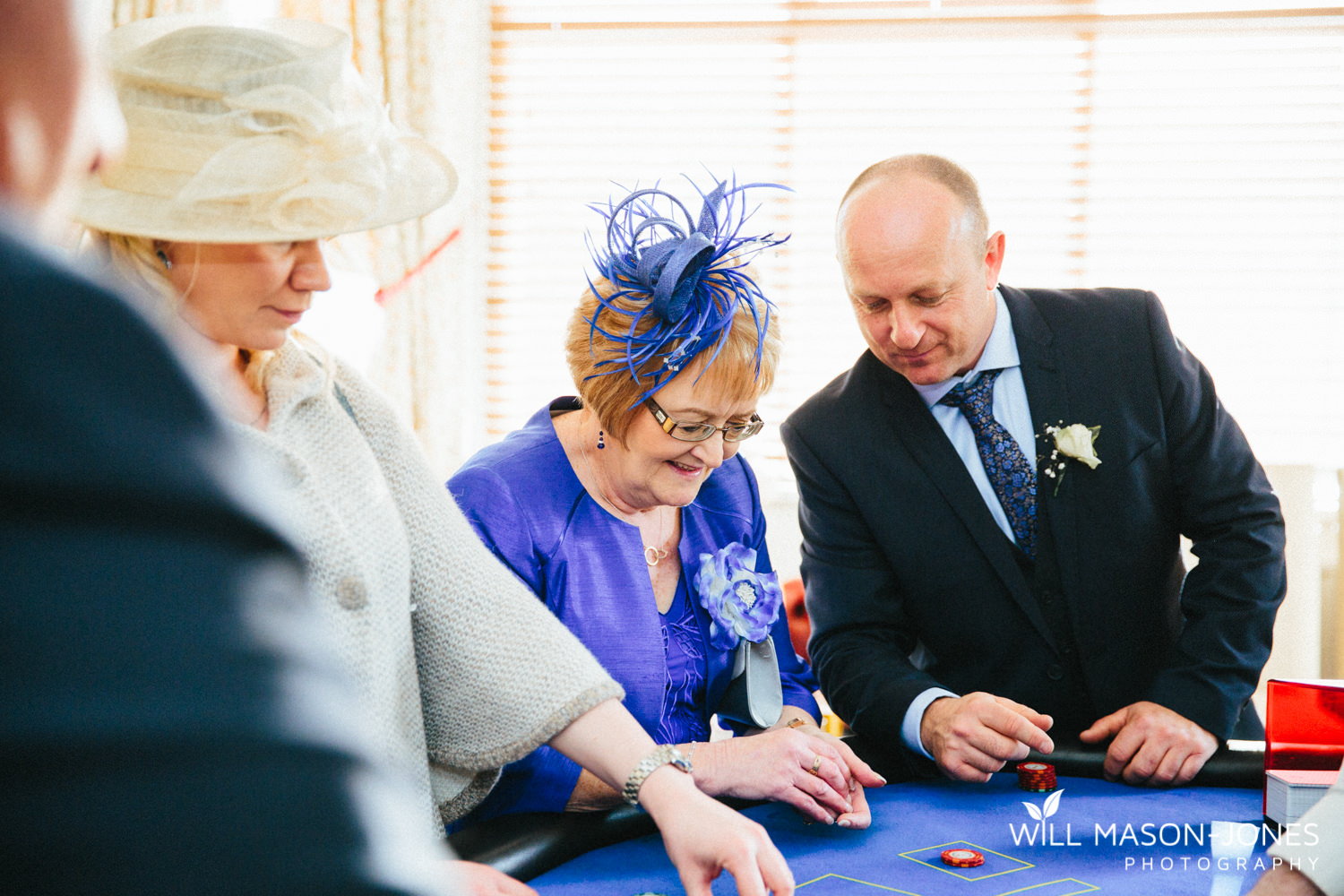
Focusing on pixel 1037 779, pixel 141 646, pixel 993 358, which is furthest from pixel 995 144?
pixel 141 646

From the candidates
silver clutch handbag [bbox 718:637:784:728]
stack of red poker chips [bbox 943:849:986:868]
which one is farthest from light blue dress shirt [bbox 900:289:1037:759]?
stack of red poker chips [bbox 943:849:986:868]

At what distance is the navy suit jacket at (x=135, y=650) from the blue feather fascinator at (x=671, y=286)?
1.46 metres

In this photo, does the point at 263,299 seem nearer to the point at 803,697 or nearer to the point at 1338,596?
the point at 803,697

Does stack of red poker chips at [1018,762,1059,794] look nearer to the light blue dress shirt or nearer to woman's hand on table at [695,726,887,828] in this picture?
woman's hand on table at [695,726,887,828]

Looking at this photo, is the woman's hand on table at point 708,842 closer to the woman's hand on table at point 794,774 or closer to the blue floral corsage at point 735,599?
the woman's hand on table at point 794,774

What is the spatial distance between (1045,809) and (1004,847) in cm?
20

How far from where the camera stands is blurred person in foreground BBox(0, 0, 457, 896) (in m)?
0.29

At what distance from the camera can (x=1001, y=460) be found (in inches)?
88.7

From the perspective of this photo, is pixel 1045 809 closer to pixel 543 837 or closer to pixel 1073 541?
pixel 1073 541

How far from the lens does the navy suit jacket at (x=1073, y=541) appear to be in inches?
85.5

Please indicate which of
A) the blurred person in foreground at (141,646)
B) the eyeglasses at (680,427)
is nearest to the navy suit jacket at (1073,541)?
the eyeglasses at (680,427)

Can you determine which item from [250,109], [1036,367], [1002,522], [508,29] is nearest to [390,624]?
[250,109]

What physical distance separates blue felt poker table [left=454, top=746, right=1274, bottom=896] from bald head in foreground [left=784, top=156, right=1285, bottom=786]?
37 cm

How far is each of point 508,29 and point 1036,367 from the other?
303 cm
